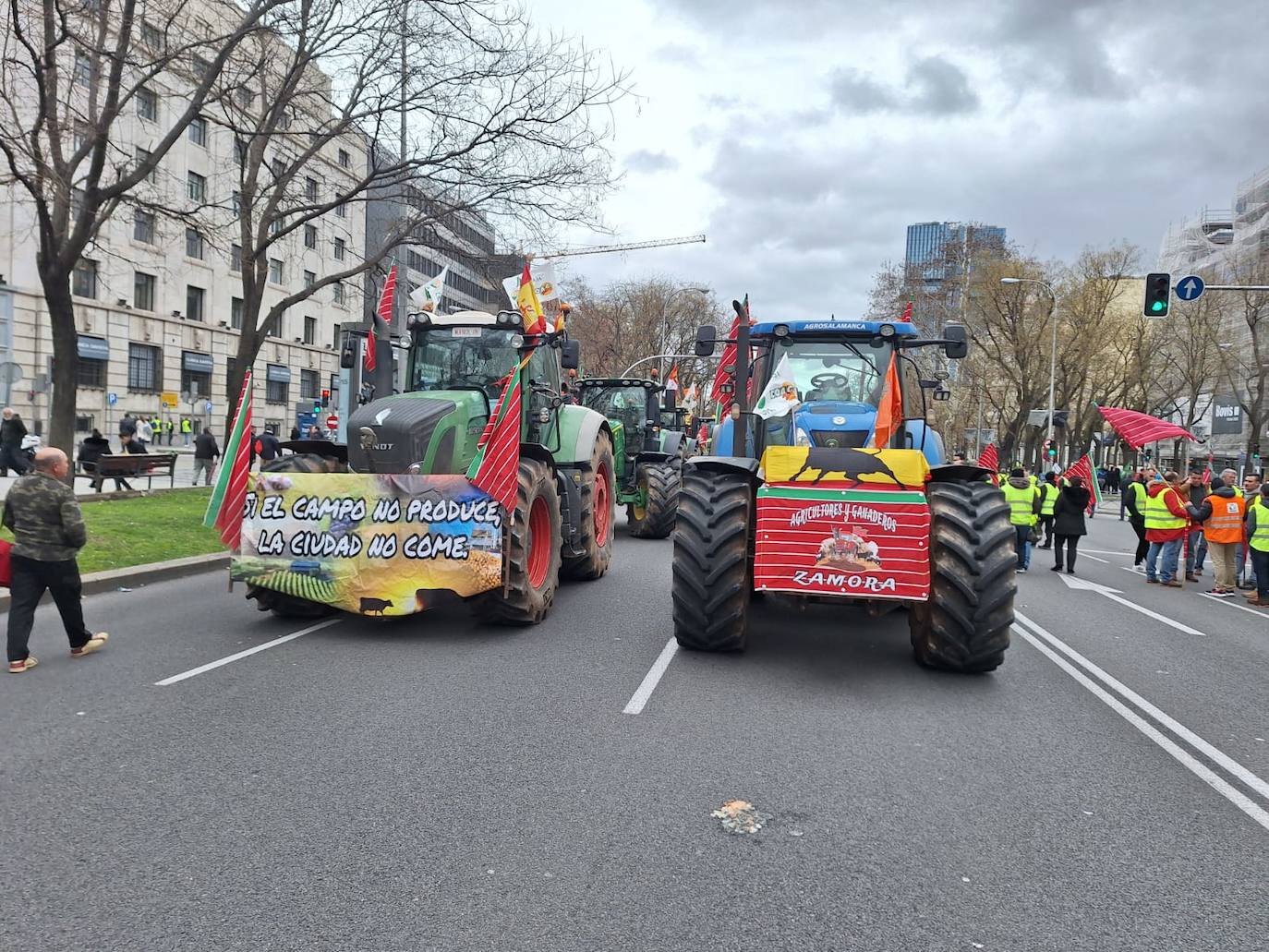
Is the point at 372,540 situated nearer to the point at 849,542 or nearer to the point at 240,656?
the point at 240,656

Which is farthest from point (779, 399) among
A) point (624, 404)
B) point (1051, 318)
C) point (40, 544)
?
point (1051, 318)

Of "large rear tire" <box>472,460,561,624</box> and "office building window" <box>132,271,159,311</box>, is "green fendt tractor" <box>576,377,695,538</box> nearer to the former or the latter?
"large rear tire" <box>472,460,561,624</box>

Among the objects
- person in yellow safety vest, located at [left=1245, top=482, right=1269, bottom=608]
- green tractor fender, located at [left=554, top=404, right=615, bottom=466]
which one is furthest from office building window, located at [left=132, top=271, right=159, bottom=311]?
person in yellow safety vest, located at [left=1245, top=482, right=1269, bottom=608]

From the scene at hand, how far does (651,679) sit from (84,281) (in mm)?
36088

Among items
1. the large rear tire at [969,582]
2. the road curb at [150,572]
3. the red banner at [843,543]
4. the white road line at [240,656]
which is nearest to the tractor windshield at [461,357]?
the white road line at [240,656]

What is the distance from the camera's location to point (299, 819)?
3.99 meters

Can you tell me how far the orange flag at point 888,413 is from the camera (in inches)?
304

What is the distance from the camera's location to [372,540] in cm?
744

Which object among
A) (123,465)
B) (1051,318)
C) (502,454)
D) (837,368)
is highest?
(1051,318)

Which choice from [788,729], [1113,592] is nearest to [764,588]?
[788,729]

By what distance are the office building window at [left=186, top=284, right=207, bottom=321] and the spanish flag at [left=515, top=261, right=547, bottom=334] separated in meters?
36.6

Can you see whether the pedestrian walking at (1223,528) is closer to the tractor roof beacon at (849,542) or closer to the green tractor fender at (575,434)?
the tractor roof beacon at (849,542)

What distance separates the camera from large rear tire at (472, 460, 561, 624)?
303 inches

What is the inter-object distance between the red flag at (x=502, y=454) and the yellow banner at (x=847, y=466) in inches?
83.5
